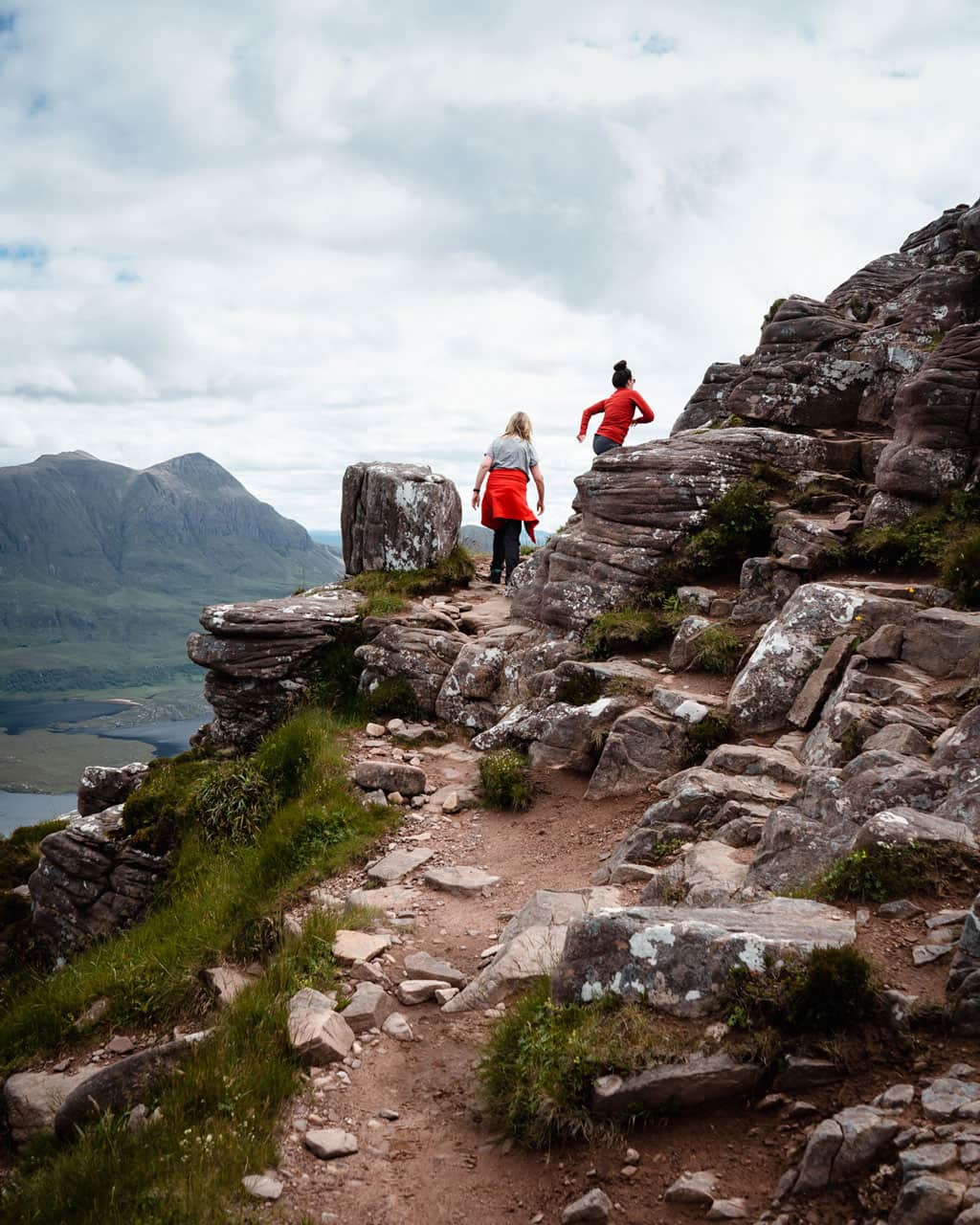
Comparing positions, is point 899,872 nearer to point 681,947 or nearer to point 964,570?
point 681,947

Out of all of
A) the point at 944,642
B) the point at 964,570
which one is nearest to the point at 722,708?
the point at 944,642

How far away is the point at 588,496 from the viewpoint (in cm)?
1870

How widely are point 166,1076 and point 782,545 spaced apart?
13.3 metres

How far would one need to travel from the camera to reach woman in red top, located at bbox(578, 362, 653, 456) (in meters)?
21.4

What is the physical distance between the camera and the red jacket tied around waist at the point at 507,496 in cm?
2066

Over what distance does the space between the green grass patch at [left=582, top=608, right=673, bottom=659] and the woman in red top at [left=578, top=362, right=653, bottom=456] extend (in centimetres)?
666

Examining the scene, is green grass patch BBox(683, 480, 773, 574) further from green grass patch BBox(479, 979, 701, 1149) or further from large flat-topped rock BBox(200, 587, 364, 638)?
green grass patch BBox(479, 979, 701, 1149)

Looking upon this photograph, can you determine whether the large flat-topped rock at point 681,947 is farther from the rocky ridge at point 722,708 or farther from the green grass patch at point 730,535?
the green grass patch at point 730,535

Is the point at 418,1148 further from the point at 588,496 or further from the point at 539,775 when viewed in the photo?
the point at 588,496

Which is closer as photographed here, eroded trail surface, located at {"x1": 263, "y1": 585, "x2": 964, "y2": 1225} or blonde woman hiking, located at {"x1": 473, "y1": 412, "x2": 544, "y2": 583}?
eroded trail surface, located at {"x1": 263, "y1": 585, "x2": 964, "y2": 1225}

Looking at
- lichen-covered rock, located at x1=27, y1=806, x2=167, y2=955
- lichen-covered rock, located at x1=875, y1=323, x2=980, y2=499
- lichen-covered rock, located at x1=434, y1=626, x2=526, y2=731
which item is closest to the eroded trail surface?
lichen-covered rock, located at x1=434, y1=626, x2=526, y2=731

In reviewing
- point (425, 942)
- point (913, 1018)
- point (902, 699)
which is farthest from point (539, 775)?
point (913, 1018)

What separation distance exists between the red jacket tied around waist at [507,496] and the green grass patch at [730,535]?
5.04 metres

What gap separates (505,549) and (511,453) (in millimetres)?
3167
